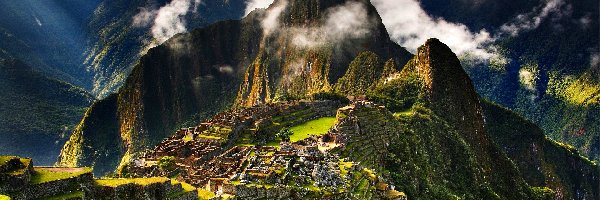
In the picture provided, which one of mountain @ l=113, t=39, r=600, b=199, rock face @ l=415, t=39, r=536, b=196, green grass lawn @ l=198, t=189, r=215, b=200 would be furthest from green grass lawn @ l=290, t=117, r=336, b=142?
green grass lawn @ l=198, t=189, r=215, b=200

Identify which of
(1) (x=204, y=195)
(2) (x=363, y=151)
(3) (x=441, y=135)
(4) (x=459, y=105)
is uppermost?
(4) (x=459, y=105)

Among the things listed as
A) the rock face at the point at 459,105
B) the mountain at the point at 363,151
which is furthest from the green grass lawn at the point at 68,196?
the rock face at the point at 459,105

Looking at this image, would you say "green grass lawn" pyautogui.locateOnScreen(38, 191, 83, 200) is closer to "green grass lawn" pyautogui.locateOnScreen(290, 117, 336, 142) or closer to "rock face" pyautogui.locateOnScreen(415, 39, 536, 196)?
"green grass lawn" pyautogui.locateOnScreen(290, 117, 336, 142)

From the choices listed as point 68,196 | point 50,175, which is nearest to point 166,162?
point 50,175

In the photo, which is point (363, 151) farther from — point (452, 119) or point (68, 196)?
point (452, 119)

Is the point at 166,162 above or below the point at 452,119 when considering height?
below

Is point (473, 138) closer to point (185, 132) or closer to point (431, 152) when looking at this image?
point (431, 152)
